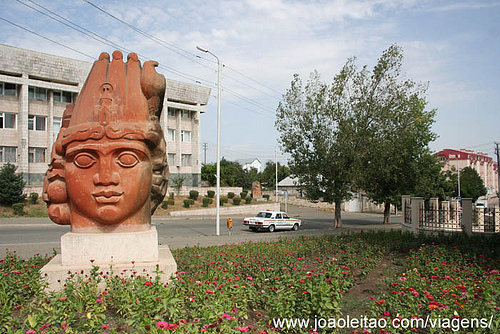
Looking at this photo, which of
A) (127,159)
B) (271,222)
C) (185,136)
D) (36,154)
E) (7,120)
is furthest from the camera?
(185,136)

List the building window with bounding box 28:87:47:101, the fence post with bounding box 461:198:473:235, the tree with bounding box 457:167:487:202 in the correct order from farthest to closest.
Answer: the tree with bounding box 457:167:487:202
the building window with bounding box 28:87:47:101
the fence post with bounding box 461:198:473:235

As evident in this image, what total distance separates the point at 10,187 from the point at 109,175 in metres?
26.5

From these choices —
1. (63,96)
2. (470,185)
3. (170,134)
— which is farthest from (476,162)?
(63,96)

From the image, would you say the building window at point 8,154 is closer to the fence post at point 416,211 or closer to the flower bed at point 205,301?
the flower bed at point 205,301

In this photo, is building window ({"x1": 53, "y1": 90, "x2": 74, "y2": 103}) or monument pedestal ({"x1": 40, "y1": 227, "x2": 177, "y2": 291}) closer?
monument pedestal ({"x1": 40, "y1": 227, "x2": 177, "y2": 291})

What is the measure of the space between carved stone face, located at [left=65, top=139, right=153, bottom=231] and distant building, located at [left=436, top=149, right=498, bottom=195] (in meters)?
73.5

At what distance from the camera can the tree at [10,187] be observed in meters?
28.0

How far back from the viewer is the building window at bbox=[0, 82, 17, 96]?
105ft

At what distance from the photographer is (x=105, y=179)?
20.7 ft

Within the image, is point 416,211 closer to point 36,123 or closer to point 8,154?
point 36,123

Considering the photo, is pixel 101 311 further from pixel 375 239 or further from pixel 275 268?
pixel 375 239

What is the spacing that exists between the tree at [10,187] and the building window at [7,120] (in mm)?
5064

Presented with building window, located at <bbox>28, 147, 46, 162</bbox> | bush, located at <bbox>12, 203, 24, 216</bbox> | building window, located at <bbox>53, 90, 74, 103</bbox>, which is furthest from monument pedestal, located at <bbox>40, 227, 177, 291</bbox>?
building window, located at <bbox>53, 90, 74, 103</bbox>

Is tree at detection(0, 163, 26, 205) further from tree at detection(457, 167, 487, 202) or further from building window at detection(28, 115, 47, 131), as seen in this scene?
tree at detection(457, 167, 487, 202)
